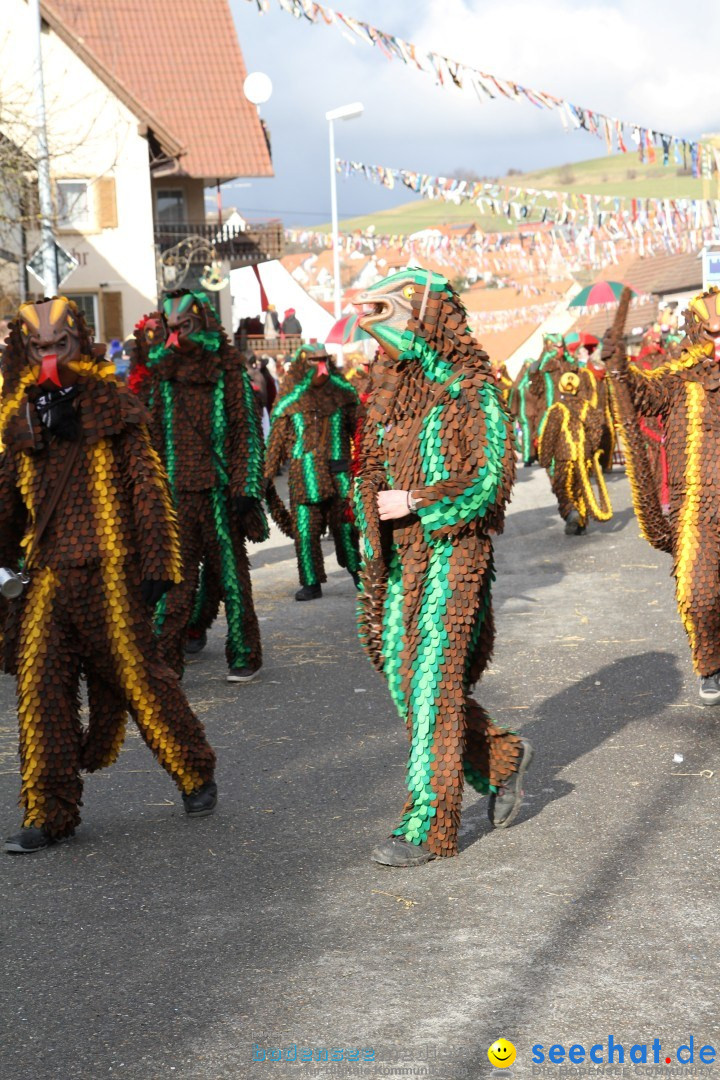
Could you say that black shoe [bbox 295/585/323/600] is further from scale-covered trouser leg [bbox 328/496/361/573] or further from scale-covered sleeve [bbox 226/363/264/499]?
scale-covered sleeve [bbox 226/363/264/499]

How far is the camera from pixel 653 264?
6800 centimetres

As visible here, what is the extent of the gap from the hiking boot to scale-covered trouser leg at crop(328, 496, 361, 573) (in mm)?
4691

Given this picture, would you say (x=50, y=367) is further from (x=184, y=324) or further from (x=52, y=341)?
(x=184, y=324)

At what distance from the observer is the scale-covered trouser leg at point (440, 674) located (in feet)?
16.7

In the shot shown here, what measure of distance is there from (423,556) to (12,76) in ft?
99.9

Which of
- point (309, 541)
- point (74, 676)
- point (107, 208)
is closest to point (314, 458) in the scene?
point (309, 541)

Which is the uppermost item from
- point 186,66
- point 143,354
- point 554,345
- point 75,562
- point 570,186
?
point 570,186

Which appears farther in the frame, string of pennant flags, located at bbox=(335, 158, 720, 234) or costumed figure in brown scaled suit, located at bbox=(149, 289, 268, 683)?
string of pennant flags, located at bbox=(335, 158, 720, 234)

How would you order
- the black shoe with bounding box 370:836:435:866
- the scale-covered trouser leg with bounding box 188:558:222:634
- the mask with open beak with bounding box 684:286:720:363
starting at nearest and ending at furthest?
the black shoe with bounding box 370:836:435:866 < the mask with open beak with bounding box 684:286:720:363 < the scale-covered trouser leg with bounding box 188:558:222:634

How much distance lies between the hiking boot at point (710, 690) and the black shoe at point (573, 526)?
25.6 feet

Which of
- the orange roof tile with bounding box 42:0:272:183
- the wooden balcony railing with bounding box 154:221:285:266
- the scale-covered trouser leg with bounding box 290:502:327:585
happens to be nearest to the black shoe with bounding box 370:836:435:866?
the scale-covered trouser leg with bounding box 290:502:327:585

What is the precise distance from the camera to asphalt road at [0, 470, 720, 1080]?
12.3ft

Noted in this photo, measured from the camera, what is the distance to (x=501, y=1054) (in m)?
3.57

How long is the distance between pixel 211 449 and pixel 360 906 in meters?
4.09
